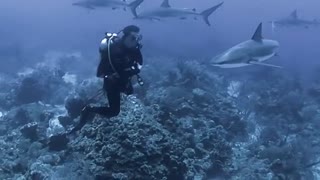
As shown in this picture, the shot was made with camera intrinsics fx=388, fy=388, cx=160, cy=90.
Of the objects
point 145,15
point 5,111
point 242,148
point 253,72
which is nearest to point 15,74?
point 5,111

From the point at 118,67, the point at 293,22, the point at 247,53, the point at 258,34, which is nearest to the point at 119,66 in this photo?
the point at 118,67

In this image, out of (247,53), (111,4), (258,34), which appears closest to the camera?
(247,53)

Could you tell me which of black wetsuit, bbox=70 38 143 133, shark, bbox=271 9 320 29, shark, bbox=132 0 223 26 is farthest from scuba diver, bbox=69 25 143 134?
shark, bbox=271 9 320 29

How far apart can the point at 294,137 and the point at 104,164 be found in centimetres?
701

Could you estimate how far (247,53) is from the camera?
33.6ft

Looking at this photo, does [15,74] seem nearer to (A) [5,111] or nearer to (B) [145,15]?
(A) [5,111]

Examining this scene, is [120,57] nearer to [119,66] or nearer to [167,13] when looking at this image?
[119,66]

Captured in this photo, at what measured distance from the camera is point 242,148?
33.8ft

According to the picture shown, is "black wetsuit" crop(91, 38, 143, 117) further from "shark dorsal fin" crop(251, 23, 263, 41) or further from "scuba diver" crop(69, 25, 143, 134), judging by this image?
"shark dorsal fin" crop(251, 23, 263, 41)

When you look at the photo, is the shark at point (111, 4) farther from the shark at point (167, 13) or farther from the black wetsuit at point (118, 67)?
the black wetsuit at point (118, 67)

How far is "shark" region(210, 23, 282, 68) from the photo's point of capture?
32.2 feet

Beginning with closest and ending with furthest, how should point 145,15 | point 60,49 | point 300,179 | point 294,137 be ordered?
1. point 300,179
2. point 294,137
3. point 145,15
4. point 60,49

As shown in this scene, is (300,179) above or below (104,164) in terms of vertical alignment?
below

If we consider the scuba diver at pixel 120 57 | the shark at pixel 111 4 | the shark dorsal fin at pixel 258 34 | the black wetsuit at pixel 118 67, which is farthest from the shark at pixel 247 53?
the shark at pixel 111 4
